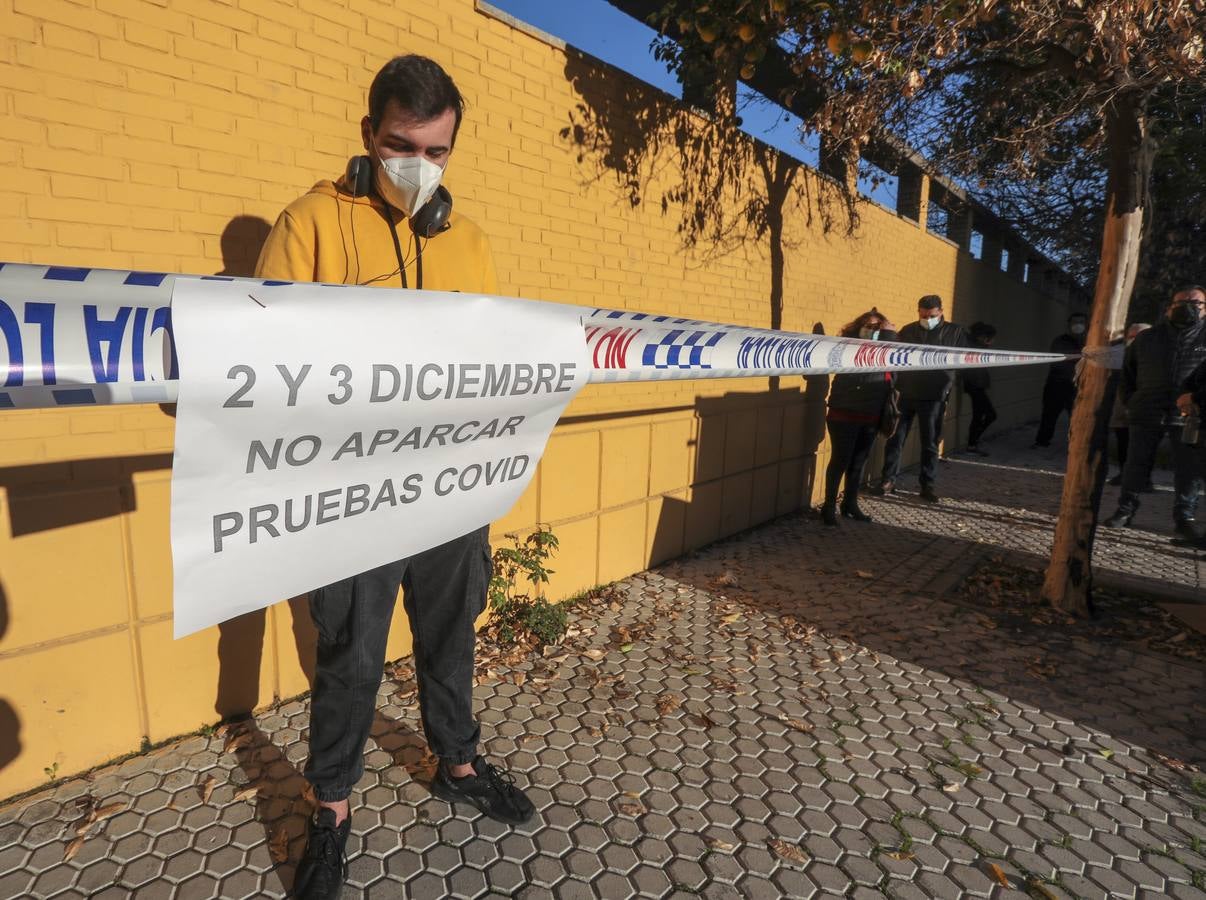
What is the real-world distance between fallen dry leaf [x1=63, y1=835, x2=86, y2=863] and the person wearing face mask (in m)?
12.1

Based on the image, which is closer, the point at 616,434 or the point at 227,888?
the point at 227,888

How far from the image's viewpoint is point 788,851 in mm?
2154

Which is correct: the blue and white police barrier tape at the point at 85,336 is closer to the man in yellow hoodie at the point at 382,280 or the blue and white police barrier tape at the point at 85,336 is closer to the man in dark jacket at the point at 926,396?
the man in yellow hoodie at the point at 382,280

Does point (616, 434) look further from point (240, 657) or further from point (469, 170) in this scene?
point (240, 657)

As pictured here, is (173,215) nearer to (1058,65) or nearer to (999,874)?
(999,874)

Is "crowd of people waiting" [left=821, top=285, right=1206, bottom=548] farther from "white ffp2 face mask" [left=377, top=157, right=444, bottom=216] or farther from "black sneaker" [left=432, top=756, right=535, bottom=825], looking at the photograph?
"white ffp2 face mask" [left=377, top=157, right=444, bottom=216]

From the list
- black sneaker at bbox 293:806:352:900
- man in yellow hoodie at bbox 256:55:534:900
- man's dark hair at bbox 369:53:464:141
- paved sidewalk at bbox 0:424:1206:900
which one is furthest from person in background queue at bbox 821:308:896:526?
black sneaker at bbox 293:806:352:900

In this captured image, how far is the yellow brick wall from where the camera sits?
6.95 feet

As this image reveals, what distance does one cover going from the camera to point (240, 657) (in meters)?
2.73

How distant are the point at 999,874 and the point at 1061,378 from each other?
1119cm

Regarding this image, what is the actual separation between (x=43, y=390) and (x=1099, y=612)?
5214 mm

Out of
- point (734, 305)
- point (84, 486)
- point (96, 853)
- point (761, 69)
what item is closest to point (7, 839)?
point (96, 853)

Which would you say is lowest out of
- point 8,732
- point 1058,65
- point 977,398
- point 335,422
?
point 8,732

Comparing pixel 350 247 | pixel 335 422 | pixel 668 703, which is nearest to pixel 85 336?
pixel 335 422
